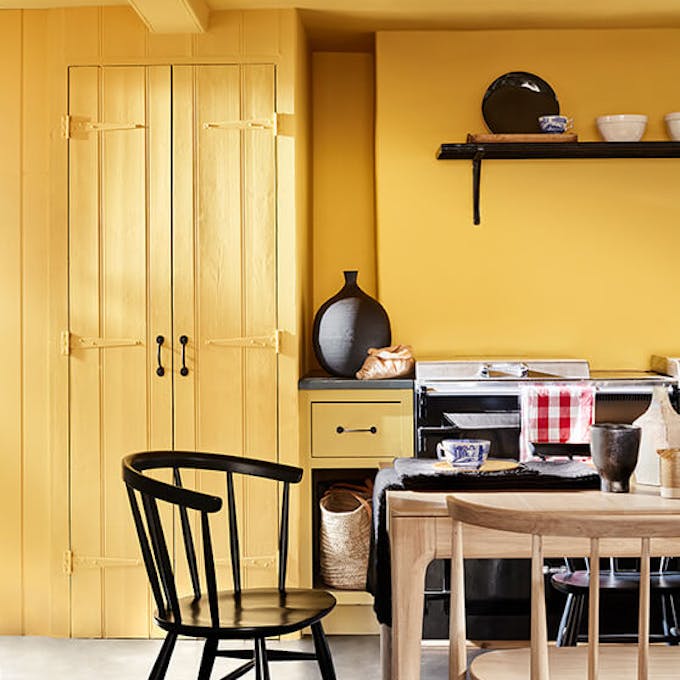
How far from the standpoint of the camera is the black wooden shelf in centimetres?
416

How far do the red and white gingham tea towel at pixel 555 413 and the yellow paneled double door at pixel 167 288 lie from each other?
0.95 meters

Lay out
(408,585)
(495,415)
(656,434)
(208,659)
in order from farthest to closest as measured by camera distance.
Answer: (495,415) < (656,434) < (208,659) < (408,585)

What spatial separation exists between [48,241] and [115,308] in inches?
15.0

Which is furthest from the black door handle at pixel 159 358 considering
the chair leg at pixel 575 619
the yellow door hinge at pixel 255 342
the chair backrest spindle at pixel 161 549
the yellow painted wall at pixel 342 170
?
the chair leg at pixel 575 619

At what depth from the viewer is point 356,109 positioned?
4.61 m

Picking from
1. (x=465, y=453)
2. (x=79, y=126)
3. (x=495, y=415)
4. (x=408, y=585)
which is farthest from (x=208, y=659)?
(x=79, y=126)

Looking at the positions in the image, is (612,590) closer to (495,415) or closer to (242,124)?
(495,415)

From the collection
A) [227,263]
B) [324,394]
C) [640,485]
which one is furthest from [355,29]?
[640,485]

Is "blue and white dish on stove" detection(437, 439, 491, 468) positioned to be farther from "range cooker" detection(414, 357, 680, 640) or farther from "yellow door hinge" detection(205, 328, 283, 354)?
"yellow door hinge" detection(205, 328, 283, 354)

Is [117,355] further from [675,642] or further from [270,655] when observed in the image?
[675,642]

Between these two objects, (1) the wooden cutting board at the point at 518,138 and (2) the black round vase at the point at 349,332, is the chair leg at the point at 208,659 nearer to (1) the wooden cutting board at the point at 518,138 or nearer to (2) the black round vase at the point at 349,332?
(2) the black round vase at the point at 349,332

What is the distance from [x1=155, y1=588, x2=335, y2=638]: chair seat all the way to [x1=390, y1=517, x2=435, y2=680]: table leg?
279 millimetres

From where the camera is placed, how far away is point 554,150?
4.17m

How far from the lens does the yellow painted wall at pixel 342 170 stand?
15.1 ft
